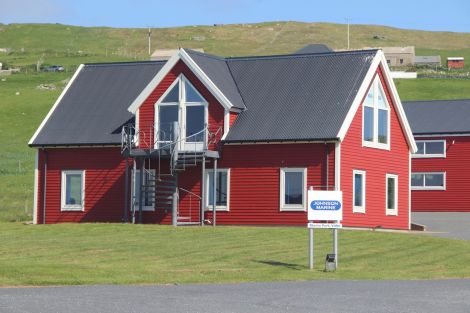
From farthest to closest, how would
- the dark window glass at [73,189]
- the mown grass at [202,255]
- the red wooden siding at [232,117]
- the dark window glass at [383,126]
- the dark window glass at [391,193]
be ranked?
1. the dark window glass at [73,189]
2. the dark window glass at [391,193]
3. the dark window glass at [383,126]
4. the red wooden siding at [232,117]
5. the mown grass at [202,255]

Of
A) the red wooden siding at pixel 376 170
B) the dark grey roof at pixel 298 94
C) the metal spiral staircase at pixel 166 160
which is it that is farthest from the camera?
the metal spiral staircase at pixel 166 160

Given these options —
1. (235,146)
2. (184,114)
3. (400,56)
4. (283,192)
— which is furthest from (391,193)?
(400,56)

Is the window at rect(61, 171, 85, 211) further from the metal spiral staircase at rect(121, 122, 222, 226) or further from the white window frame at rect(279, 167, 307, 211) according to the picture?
the white window frame at rect(279, 167, 307, 211)

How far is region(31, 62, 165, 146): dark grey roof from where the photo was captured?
4872cm

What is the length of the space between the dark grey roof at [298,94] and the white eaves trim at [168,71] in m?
1.46

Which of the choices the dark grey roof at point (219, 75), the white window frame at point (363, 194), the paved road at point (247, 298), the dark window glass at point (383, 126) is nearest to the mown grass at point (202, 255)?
the paved road at point (247, 298)

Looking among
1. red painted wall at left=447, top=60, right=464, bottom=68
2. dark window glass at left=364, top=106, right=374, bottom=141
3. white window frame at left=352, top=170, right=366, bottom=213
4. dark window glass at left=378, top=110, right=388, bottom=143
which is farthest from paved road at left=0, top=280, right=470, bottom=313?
red painted wall at left=447, top=60, right=464, bottom=68

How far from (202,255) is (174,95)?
15.6 m

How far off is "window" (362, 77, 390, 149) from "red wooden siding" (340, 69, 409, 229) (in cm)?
32

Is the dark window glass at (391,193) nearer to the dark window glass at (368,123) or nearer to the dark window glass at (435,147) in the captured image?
the dark window glass at (368,123)

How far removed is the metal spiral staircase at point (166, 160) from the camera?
149 feet

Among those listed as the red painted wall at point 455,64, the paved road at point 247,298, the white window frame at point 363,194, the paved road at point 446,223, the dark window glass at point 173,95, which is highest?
the red painted wall at point 455,64

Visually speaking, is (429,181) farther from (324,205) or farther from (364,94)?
(324,205)

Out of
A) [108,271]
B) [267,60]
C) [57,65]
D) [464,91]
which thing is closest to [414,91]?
[464,91]
